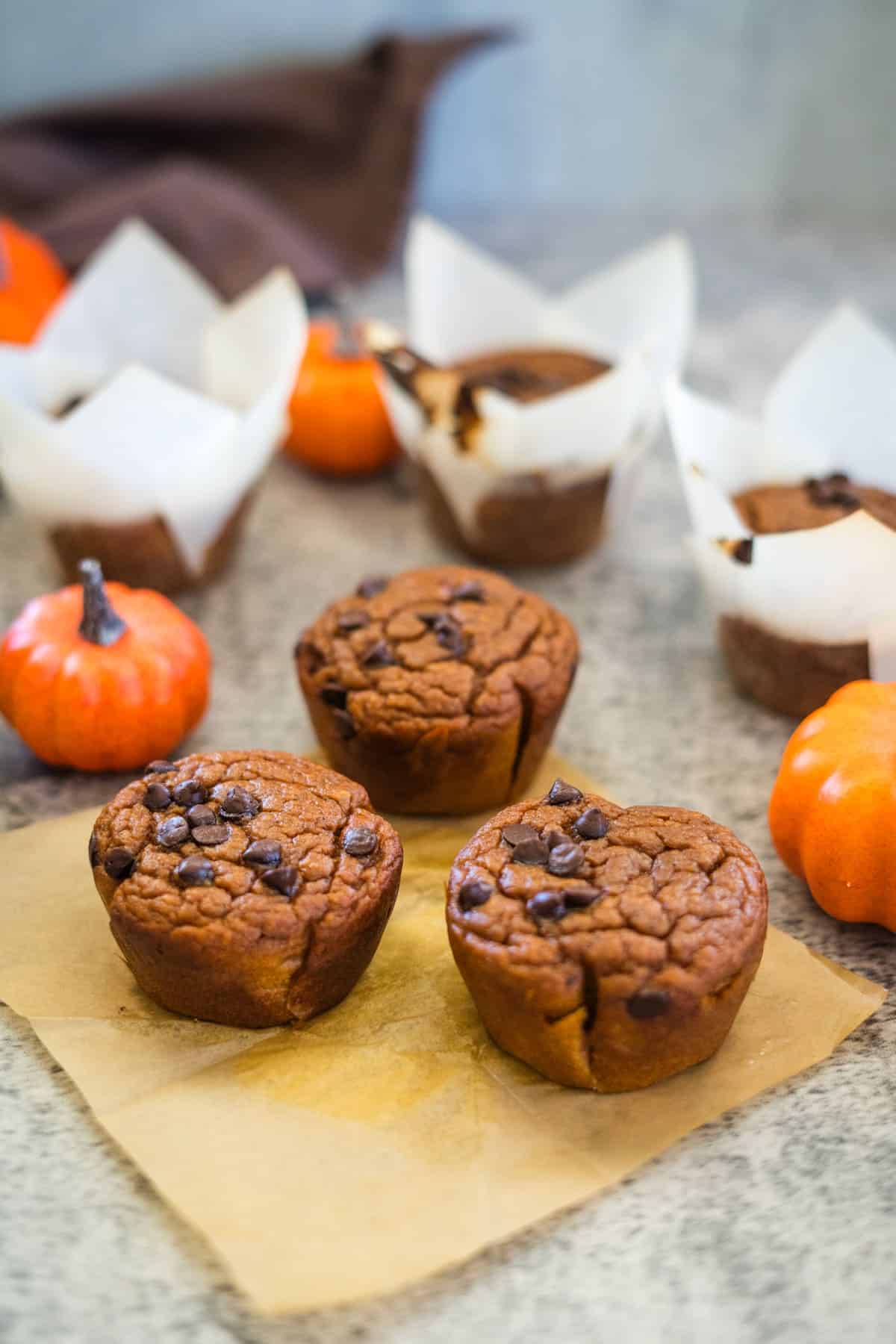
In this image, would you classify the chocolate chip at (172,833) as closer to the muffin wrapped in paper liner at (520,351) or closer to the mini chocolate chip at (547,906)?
the mini chocolate chip at (547,906)

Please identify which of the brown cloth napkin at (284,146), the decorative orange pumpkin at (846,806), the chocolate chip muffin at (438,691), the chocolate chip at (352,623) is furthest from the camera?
the brown cloth napkin at (284,146)

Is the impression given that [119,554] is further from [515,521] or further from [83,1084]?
[83,1084]

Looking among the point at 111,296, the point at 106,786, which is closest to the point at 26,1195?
the point at 106,786

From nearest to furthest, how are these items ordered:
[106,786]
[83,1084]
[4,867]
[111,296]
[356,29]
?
1. [83,1084]
2. [4,867]
3. [106,786]
4. [111,296]
5. [356,29]

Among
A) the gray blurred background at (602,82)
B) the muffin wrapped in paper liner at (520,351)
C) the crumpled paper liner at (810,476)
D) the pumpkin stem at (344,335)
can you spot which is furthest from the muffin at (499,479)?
the gray blurred background at (602,82)

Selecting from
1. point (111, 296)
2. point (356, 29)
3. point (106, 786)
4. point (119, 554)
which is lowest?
point (106, 786)

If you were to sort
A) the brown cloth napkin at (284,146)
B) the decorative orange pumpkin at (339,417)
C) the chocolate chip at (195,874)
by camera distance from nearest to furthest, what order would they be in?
the chocolate chip at (195,874) → the decorative orange pumpkin at (339,417) → the brown cloth napkin at (284,146)

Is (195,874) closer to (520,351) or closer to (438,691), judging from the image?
(438,691)
